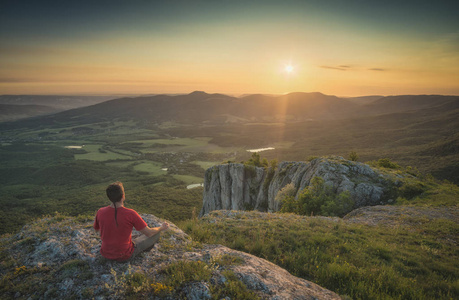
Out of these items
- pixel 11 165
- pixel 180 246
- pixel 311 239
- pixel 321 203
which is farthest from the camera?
pixel 11 165

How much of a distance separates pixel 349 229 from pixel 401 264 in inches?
143

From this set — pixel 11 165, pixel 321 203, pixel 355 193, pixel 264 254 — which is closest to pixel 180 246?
pixel 264 254

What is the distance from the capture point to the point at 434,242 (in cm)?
1105

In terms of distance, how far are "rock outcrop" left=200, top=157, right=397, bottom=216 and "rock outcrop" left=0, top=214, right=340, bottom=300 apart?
725 inches

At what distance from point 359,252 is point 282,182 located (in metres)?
24.4

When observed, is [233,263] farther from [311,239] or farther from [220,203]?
[220,203]

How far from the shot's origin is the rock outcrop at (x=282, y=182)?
2158 centimetres

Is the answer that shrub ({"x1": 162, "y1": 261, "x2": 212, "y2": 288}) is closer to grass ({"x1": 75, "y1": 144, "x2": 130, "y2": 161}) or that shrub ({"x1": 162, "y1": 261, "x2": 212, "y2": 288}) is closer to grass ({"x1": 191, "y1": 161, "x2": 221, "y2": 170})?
grass ({"x1": 191, "y1": 161, "x2": 221, "y2": 170})

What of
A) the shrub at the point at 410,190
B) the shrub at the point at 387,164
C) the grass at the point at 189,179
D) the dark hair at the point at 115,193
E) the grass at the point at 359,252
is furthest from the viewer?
the grass at the point at 189,179

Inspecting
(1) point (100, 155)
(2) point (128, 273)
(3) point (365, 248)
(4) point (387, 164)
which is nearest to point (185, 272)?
(2) point (128, 273)

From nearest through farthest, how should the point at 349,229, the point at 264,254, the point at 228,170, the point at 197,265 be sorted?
the point at 197,265, the point at 264,254, the point at 349,229, the point at 228,170

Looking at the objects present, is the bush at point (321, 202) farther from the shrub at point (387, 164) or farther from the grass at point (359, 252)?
the shrub at point (387, 164)

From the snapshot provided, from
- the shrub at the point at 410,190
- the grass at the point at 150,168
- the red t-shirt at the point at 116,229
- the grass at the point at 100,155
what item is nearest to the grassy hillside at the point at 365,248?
the red t-shirt at the point at 116,229

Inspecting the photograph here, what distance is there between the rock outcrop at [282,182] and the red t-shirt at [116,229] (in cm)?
2101
